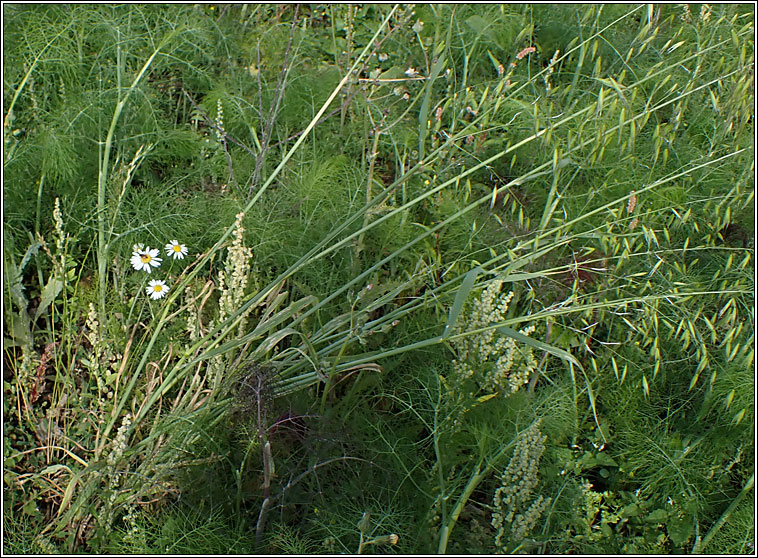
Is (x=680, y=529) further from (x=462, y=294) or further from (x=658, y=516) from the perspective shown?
(x=462, y=294)

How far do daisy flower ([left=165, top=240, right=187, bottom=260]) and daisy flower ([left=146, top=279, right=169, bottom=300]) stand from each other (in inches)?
3.4

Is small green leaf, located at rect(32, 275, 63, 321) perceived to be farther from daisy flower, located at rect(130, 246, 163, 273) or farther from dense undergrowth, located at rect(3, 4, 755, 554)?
daisy flower, located at rect(130, 246, 163, 273)

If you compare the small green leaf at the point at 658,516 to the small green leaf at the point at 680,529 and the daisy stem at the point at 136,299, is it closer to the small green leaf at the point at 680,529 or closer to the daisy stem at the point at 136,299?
the small green leaf at the point at 680,529

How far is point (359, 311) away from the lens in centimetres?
140

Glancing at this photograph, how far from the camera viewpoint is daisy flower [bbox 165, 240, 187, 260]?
5.63ft

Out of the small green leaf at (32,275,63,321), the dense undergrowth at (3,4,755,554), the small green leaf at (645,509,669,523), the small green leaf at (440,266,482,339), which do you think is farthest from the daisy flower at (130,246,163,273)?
the small green leaf at (645,509,669,523)

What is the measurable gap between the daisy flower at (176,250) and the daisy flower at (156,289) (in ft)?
0.28

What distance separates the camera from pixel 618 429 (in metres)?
1.67

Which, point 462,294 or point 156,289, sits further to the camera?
point 156,289

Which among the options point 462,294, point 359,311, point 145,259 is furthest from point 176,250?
point 462,294

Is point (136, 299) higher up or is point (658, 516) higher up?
point (136, 299)

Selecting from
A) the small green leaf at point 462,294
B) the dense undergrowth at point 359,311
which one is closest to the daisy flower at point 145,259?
the dense undergrowth at point 359,311

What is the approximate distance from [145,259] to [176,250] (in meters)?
0.08

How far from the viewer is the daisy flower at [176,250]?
1.71m
